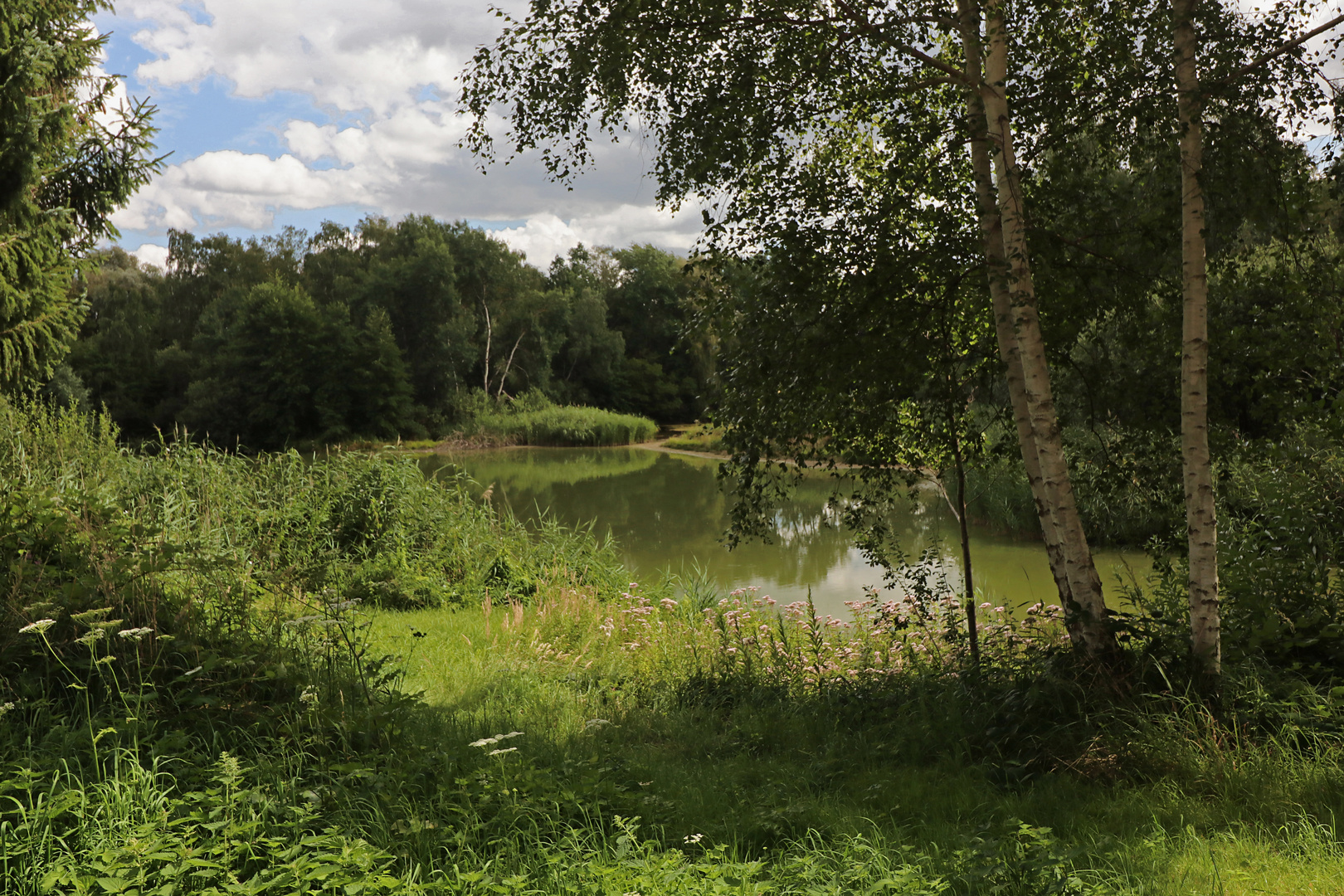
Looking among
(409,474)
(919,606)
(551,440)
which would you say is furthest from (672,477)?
(919,606)

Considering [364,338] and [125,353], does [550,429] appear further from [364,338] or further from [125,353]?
[125,353]

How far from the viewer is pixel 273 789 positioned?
3.06 metres

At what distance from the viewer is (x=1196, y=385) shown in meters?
4.20

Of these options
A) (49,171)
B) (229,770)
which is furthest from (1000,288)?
(49,171)

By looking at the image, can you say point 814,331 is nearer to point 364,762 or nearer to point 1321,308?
point 1321,308

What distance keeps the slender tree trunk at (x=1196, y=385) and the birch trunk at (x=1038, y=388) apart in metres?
0.48

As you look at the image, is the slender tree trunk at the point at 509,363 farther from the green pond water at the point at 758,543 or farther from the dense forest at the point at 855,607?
the dense forest at the point at 855,607

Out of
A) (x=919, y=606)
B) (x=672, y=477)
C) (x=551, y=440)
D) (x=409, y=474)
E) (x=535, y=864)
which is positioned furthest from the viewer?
(x=551, y=440)

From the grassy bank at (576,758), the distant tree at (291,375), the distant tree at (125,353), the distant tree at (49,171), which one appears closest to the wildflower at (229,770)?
the grassy bank at (576,758)

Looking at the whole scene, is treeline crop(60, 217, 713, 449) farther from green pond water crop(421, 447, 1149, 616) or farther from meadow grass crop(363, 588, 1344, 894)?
meadow grass crop(363, 588, 1344, 894)

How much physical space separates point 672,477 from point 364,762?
2148cm

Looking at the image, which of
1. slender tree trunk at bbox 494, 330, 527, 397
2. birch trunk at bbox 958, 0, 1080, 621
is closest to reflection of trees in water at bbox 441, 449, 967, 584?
birch trunk at bbox 958, 0, 1080, 621

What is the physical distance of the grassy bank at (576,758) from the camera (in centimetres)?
268

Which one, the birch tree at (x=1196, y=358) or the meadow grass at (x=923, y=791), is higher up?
the birch tree at (x=1196, y=358)
